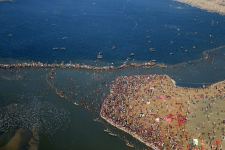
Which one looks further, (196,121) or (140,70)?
(140,70)

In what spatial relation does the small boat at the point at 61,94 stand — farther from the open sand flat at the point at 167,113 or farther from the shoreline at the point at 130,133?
the shoreline at the point at 130,133

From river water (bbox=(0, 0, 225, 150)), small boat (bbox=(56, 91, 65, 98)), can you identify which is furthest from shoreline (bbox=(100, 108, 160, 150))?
small boat (bbox=(56, 91, 65, 98))

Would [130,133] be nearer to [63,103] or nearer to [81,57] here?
[63,103]

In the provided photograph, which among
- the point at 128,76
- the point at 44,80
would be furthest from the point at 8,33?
the point at 128,76

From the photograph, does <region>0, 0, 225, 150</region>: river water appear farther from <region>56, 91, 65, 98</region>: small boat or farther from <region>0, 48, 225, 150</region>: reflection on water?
<region>56, 91, 65, 98</region>: small boat

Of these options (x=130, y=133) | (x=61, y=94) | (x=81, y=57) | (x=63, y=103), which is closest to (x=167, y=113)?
(x=130, y=133)

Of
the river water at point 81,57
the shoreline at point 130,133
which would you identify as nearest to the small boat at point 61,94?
the river water at point 81,57

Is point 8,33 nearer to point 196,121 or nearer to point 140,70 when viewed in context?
point 140,70
